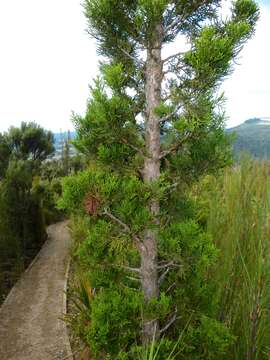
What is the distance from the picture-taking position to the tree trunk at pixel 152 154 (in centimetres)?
407

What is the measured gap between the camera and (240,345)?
329 centimetres

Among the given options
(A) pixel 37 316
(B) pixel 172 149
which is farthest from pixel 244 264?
(A) pixel 37 316

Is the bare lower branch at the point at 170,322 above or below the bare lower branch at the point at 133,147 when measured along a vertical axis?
below

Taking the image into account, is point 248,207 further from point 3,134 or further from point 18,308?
point 3,134

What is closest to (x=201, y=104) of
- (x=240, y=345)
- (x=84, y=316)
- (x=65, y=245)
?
(x=240, y=345)

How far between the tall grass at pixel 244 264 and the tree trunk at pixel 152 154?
662mm

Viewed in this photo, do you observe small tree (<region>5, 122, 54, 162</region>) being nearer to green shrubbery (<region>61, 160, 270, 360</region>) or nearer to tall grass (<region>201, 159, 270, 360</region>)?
green shrubbery (<region>61, 160, 270, 360</region>)

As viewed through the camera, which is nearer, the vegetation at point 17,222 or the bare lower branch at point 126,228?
the bare lower branch at point 126,228

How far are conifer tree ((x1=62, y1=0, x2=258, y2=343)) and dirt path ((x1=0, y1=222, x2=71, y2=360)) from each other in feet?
13.1

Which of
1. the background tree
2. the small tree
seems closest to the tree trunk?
the background tree

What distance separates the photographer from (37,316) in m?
9.79

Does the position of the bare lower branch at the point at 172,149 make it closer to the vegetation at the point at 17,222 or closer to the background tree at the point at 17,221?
the vegetation at the point at 17,222

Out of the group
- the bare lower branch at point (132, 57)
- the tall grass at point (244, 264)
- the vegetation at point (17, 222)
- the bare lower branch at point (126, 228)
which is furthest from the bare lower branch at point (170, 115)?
the vegetation at point (17, 222)

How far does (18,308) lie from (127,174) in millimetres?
7880
